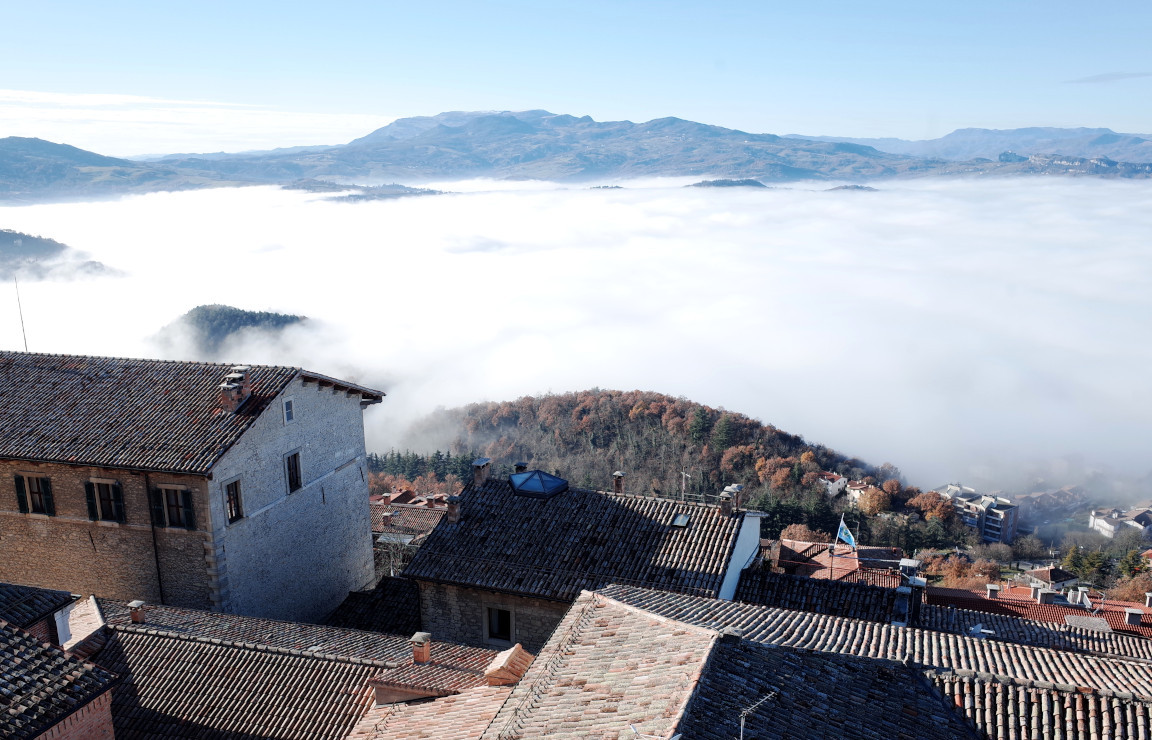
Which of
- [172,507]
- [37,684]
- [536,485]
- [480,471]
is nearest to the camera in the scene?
[37,684]

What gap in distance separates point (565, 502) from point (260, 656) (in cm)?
874

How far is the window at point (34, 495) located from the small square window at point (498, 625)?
1167 cm

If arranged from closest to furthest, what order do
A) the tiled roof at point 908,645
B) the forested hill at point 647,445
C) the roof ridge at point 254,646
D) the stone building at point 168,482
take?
1. the tiled roof at point 908,645
2. the roof ridge at point 254,646
3. the stone building at point 168,482
4. the forested hill at point 647,445

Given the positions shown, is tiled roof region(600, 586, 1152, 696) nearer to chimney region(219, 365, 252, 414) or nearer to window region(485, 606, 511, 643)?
window region(485, 606, 511, 643)

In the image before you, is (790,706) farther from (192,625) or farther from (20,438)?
(20,438)

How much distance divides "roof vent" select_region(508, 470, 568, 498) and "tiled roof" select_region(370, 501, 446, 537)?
18.7 metres

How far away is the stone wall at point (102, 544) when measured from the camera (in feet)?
69.9

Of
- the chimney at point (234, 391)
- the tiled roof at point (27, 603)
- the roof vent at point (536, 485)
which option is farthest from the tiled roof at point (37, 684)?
the roof vent at point (536, 485)

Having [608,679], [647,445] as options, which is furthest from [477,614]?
[647,445]

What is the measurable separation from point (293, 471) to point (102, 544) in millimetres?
4917

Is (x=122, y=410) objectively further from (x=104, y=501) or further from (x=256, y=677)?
(x=256, y=677)

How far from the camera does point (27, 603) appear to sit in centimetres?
1432

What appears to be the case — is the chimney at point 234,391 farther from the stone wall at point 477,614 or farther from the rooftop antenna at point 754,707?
the rooftop antenna at point 754,707

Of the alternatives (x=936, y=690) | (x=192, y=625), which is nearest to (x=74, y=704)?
(x=192, y=625)
